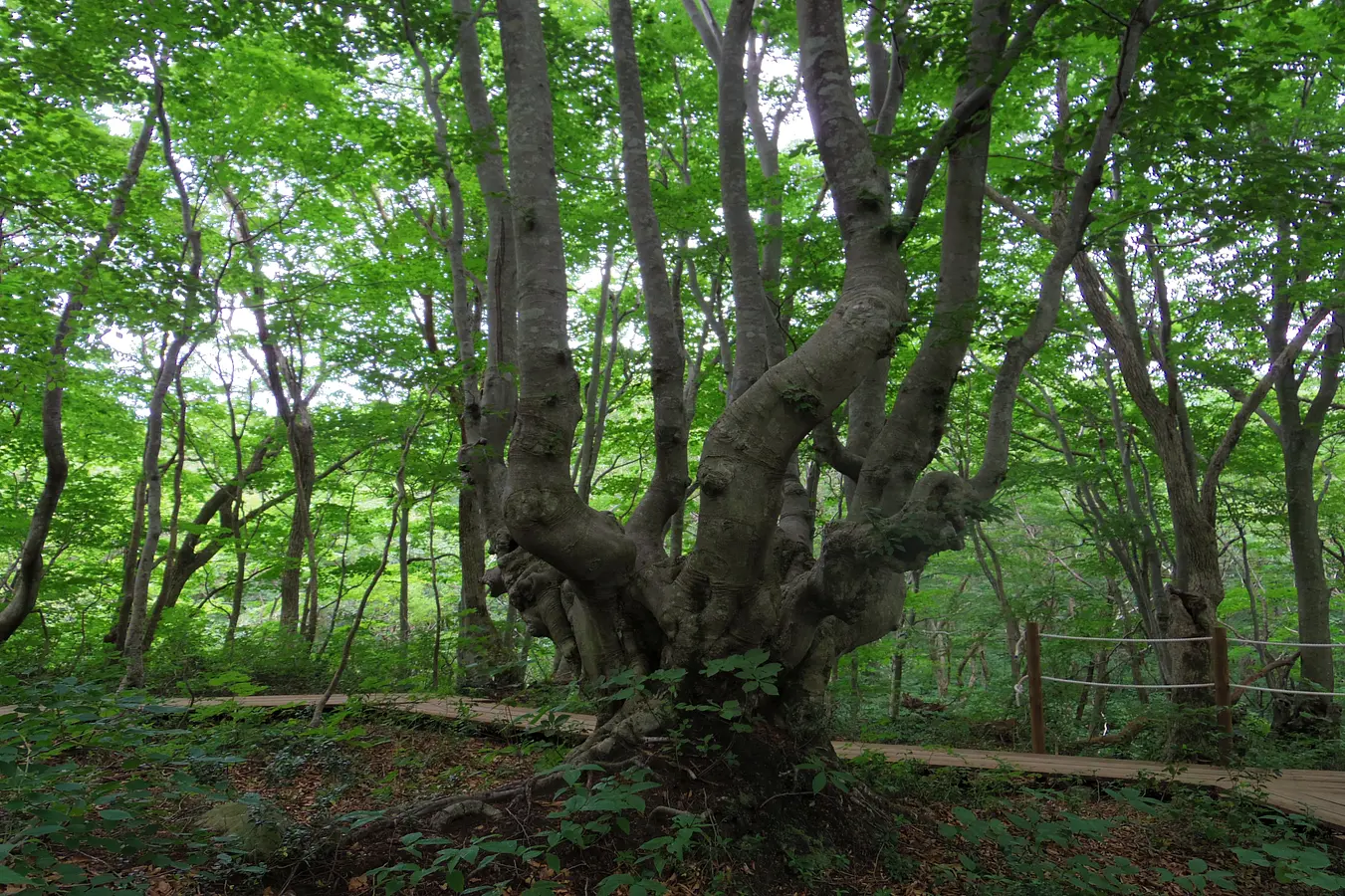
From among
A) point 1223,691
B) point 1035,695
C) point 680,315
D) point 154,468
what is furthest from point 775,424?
point 154,468

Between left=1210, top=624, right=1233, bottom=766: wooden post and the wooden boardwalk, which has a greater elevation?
left=1210, top=624, right=1233, bottom=766: wooden post

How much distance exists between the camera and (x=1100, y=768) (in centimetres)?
535

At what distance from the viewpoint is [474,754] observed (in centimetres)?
543

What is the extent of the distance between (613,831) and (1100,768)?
4.00 meters

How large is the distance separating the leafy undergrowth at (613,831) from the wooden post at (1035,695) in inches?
69.8

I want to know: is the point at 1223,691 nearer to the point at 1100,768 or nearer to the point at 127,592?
the point at 1100,768

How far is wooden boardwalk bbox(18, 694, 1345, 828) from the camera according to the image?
437 cm

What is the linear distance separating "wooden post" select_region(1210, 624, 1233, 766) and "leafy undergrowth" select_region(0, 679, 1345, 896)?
152 centimetres

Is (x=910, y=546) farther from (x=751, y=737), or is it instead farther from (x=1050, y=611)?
(x=1050, y=611)

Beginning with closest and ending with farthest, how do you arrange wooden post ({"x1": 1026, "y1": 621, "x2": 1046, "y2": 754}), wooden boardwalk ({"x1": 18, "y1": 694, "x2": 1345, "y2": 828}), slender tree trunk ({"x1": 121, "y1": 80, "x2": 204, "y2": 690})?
wooden boardwalk ({"x1": 18, "y1": 694, "x2": 1345, "y2": 828})
wooden post ({"x1": 1026, "y1": 621, "x2": 1046, "y2": 754})
slender tree trunk ({"x1": 121, "y1": 80, "x2": 204, "y2": 690})

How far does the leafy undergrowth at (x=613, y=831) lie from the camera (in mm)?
2586

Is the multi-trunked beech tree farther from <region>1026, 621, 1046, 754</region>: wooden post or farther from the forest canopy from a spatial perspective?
<region>1026, 621, 1046, 754</region>: wooden post

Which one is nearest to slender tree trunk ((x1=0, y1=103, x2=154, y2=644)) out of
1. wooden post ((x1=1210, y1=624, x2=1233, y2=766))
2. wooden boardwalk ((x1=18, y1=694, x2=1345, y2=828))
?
wooden boardwalk ((x1=18, y1=694, x2=1345, y2=828))

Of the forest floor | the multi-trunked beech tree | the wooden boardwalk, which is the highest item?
the multi-trunked beech tree
